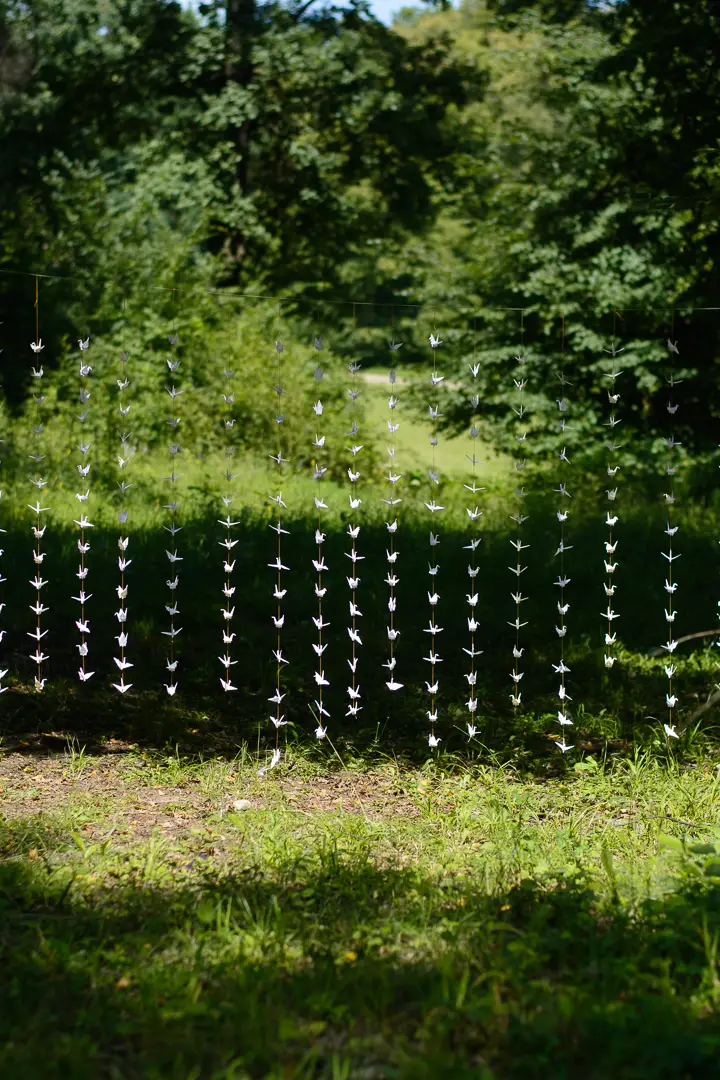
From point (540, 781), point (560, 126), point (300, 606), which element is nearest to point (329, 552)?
point (300, 606)

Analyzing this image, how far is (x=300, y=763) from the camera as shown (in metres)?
5.72

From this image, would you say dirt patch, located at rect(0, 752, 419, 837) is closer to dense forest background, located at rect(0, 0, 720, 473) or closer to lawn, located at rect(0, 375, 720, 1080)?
lawn, located at rect(0, 375, 720, 1080)

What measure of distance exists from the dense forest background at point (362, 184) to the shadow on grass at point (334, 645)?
347 centimetres

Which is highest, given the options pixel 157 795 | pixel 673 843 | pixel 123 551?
pixel 123 551

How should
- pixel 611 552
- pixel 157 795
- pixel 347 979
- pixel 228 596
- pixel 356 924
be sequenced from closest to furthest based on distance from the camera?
pixel 347 979 < pixel 356 924 < pixel 157 795 < pixel 228 596 < pixel 611 552

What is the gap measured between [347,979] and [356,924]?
0.45 m

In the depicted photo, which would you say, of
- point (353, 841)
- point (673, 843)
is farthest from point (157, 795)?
point (673, 843)

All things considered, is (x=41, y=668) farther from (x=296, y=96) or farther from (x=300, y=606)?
(x=296, y=96)

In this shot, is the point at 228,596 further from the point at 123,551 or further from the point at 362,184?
the point at 362,184

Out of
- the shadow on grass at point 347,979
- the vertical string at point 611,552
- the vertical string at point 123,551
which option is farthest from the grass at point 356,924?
the vertical string at point 611,552

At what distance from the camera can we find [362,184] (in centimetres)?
1927

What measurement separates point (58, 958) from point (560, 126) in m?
14.3

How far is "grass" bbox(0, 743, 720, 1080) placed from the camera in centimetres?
290

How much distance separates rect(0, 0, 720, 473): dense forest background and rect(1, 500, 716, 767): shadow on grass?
3466 millimetres
